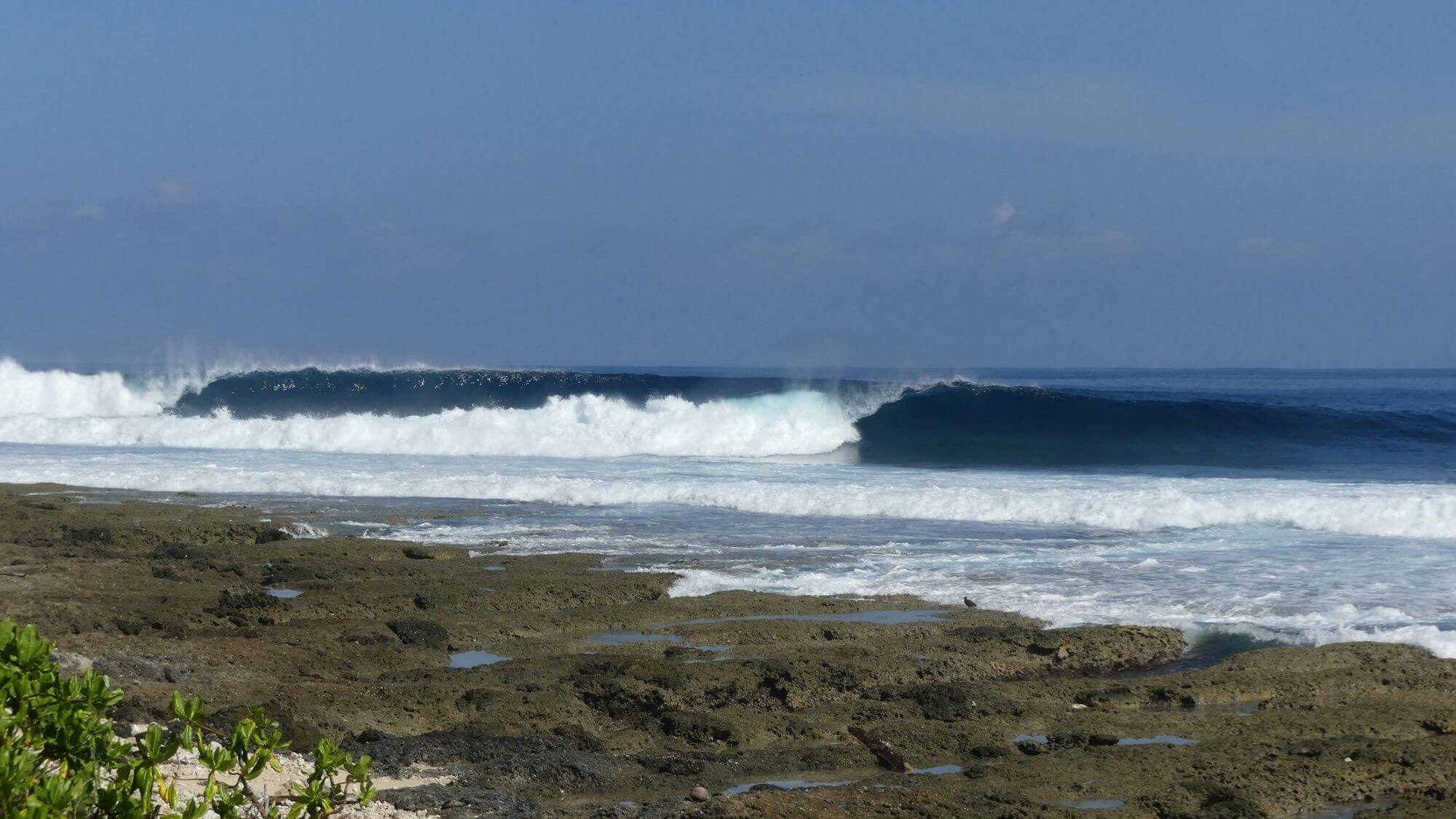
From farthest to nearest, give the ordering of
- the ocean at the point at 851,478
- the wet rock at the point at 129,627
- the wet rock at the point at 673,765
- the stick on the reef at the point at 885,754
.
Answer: the ocean at the point at 851,478, the wet rock at the point at 129,627, the stick on the reef at the point at 885,754, the wet rock at the point at 673,765

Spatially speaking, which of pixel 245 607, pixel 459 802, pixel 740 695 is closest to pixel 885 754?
pixel 740 695

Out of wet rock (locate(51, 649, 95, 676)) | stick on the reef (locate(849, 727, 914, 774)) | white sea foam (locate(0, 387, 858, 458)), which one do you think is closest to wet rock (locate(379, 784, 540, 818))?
stick on the reef (locate(849, 727, 914, 774))

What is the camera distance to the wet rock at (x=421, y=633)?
7.29 metres

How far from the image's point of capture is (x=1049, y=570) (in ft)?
34.5

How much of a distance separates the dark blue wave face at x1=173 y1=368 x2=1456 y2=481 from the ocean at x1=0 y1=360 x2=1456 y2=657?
0.11 m

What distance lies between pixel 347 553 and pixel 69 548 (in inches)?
93.7

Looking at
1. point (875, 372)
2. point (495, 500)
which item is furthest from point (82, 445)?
point (875, 372)

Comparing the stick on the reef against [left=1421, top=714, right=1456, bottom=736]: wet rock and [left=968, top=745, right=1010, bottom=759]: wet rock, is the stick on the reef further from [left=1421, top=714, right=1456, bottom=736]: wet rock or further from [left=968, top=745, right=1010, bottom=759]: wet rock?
[left=1421, top=714, right=1456, bottom=736]: wet rock

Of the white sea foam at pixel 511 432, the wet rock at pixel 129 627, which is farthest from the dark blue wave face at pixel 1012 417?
the wet rock at pixel 129 627

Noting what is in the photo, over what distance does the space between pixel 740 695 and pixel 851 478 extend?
1314cm

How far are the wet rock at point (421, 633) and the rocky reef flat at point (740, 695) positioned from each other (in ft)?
0.07

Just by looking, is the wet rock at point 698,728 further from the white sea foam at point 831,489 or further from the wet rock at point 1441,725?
the white sea foam at point 831,489

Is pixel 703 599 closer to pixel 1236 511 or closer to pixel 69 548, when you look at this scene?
pixel 69 548

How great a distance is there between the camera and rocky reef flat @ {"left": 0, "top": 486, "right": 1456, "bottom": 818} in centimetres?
469
